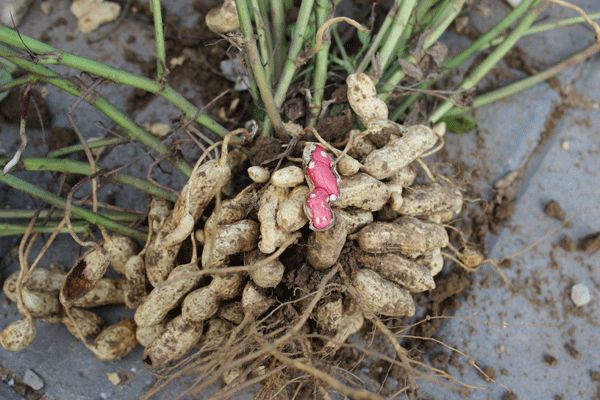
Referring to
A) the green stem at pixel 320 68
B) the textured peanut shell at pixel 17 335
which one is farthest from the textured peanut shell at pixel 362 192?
the textured peanut shell at pixel 17 335

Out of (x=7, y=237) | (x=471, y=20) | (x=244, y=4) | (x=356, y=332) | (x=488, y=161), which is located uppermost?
(x=244, y=4)

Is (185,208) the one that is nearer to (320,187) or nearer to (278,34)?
(320,187)

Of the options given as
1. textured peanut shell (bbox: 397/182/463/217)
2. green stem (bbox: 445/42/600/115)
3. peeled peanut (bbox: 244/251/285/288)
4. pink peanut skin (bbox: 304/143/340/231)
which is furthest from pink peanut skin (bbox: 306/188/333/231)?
green stem (bbox: 445/42/600/115)

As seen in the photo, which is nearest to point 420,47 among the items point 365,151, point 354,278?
point 365,151

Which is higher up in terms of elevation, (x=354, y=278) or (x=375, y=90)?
(x=375, y=90)

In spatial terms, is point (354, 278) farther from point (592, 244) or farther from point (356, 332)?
point (592, 244)
